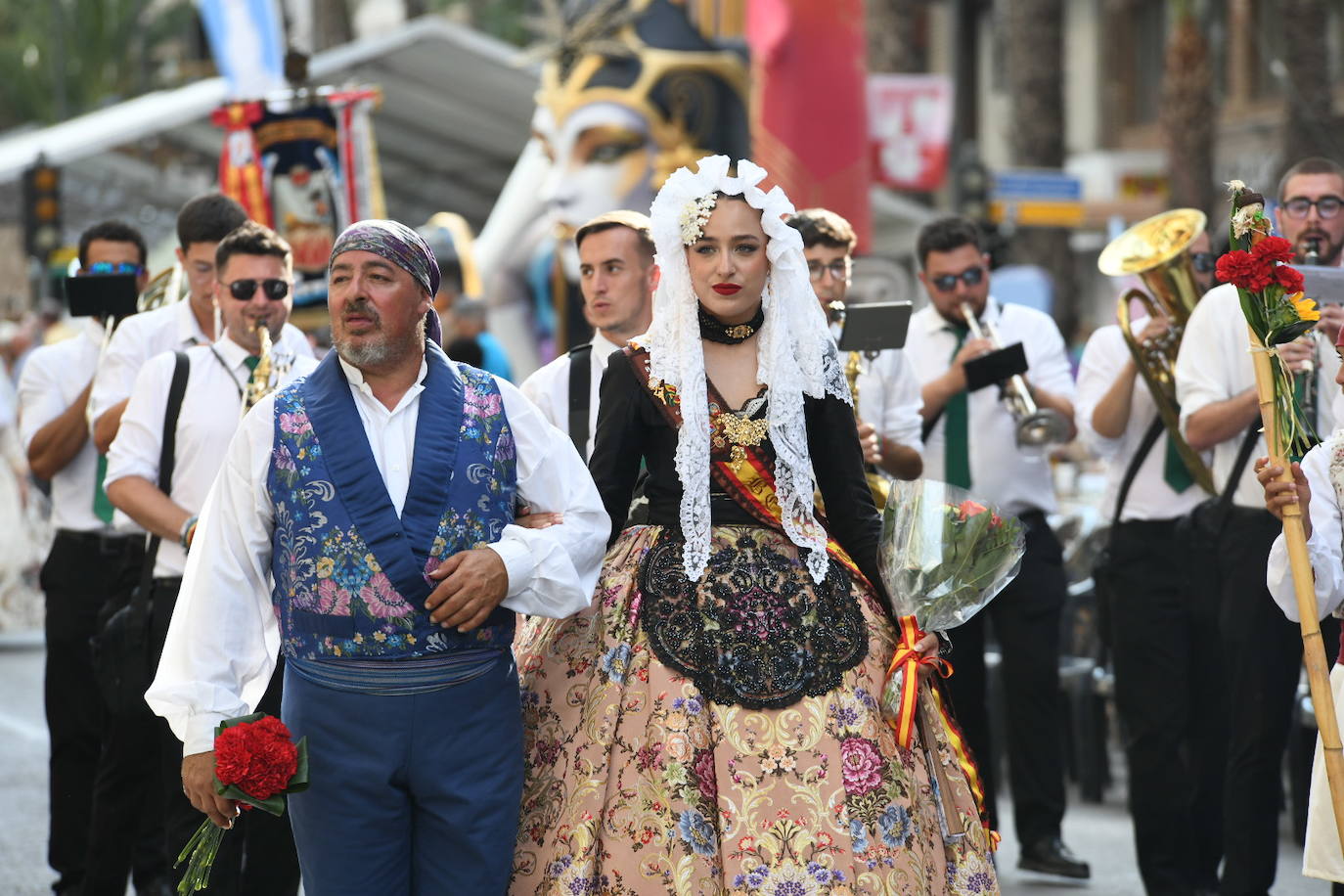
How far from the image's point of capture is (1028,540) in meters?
7.99

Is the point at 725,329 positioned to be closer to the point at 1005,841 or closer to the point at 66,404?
the point at 66,404

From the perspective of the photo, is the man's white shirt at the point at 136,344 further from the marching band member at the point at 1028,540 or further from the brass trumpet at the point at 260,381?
the marching band member at the point at 1028,540

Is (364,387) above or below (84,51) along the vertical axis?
below

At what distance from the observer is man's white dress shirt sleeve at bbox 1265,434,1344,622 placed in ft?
Answer: 16.8

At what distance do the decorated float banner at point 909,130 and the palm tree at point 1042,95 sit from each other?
109 centimetres

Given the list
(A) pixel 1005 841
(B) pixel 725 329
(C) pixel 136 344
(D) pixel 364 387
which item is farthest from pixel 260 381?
(A) pixel 1005 841

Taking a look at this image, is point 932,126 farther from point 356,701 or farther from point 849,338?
point 356,701

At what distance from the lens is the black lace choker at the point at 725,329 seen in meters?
5.28

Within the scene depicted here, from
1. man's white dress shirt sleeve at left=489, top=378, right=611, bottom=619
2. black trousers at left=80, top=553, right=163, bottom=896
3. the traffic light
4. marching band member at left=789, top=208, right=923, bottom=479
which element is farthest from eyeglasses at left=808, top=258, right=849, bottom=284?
the traffic light

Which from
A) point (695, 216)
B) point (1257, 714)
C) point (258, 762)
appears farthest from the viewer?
point (1257, 714)

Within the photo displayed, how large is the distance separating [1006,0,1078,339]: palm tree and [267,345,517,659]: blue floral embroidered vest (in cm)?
1853

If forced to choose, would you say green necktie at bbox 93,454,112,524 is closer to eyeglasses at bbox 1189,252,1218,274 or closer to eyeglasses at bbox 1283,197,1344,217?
eyeglasses at bbox 1189,252,1218,274

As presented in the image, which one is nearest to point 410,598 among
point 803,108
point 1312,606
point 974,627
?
point 1312,606

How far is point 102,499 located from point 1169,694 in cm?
390
